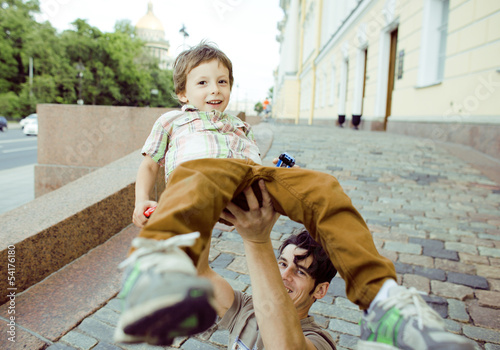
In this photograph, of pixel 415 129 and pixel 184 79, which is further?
pixel 415 129

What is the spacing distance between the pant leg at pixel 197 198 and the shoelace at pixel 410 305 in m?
0.53

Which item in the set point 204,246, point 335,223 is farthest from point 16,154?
point 335,223

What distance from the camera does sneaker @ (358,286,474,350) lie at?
0.91 m

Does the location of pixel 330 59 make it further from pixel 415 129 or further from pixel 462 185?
pixel 462 185

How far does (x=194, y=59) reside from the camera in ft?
6.23

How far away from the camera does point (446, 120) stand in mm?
9453

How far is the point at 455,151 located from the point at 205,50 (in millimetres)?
8140

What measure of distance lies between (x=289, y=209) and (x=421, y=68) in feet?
37.2

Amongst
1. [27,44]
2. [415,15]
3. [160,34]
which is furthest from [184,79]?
[160,34]

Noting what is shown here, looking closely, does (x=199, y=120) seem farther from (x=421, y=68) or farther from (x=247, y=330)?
(x=421, y=68)

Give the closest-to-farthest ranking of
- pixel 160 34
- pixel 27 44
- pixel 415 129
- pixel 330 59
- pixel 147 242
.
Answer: pixel 147 242
pixel 415 129
pixel 330 59
pixel 27 44
pixel 160 34

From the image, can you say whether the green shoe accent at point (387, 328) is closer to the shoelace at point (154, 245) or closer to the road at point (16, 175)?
the shoelace at point (154, 245)

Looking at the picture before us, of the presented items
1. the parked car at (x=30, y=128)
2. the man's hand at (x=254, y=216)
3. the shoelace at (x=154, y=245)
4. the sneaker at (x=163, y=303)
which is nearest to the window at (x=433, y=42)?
the man's hand at (x=254, y=216)

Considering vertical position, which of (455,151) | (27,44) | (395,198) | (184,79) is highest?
(27,44)
